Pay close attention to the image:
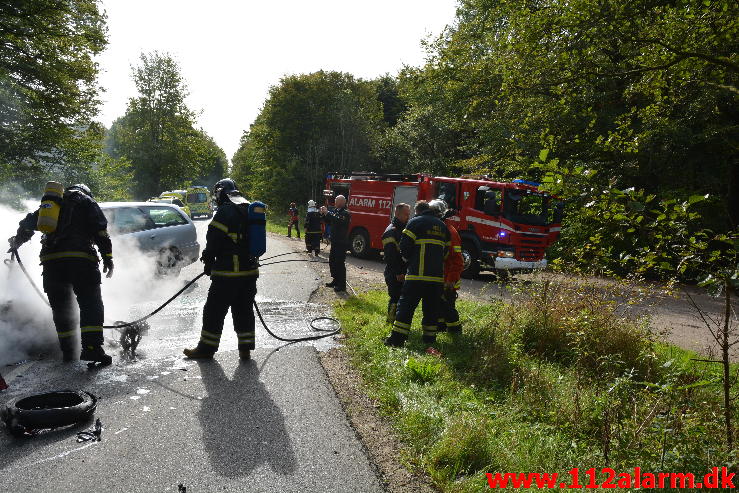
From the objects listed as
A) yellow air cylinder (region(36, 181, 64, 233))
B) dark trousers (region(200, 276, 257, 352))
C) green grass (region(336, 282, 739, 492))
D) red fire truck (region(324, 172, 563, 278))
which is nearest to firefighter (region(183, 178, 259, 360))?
dark trousers (region(200, 276, 257, 352))

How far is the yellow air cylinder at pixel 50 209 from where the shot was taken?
5.00 m

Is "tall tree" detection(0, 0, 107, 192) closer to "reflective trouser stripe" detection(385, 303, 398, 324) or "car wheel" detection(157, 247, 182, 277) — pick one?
"car wheel" detection(157, 247, 182, 277)

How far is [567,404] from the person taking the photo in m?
4.11

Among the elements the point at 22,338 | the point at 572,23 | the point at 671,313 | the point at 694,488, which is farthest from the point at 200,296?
the point at 671,313

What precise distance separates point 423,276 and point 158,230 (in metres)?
6.04

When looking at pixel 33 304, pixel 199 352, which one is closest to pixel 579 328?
pixel 199 352

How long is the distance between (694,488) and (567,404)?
1.35 meters

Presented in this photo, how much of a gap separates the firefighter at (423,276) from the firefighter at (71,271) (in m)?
Result: 3.10

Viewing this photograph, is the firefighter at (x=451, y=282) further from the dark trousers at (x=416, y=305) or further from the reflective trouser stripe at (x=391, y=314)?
the reflective trouser stripe at (x=391, y=314)

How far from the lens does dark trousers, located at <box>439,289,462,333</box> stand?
6.55 m

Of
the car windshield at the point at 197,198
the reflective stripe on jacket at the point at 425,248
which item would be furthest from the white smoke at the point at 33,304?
the car windshield at the point at 197,198

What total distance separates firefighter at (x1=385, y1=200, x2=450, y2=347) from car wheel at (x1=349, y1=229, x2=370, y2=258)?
1011cm

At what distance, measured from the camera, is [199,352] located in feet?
17.9

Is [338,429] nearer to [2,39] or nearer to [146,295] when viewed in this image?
[146,295]
